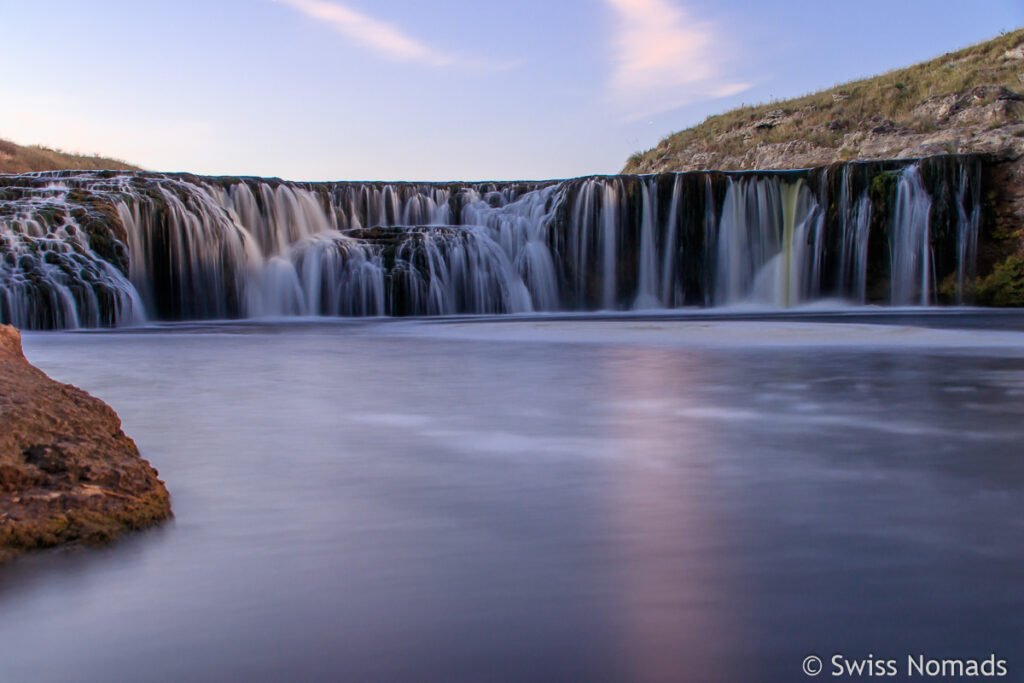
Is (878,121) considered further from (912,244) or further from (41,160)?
(41,160)

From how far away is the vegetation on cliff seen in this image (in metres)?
29.9

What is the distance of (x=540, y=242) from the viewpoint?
19188mm

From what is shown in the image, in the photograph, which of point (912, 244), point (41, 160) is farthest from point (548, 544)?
point (41, 160)

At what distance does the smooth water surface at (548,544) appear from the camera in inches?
62.2

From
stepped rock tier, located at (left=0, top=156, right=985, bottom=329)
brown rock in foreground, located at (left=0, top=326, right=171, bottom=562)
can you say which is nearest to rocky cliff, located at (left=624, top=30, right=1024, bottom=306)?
stepped rock tier, located at (left=0, top=156, right=985, bottom=329)

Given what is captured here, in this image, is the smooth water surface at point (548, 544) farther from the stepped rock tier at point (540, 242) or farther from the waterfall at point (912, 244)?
the waterfall at point (912, 244)

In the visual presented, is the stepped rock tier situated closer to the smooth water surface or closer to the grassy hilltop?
the grassy hilltop

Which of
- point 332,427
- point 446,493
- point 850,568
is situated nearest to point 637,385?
point 332,427

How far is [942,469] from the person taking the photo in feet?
9.83

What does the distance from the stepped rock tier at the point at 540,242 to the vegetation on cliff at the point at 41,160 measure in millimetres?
12703

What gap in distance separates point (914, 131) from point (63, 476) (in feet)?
92.2

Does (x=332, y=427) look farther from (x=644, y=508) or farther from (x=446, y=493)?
(x=644, y=508)

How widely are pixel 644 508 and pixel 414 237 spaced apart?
15.9 metres

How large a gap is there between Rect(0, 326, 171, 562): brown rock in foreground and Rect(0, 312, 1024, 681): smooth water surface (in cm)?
9
